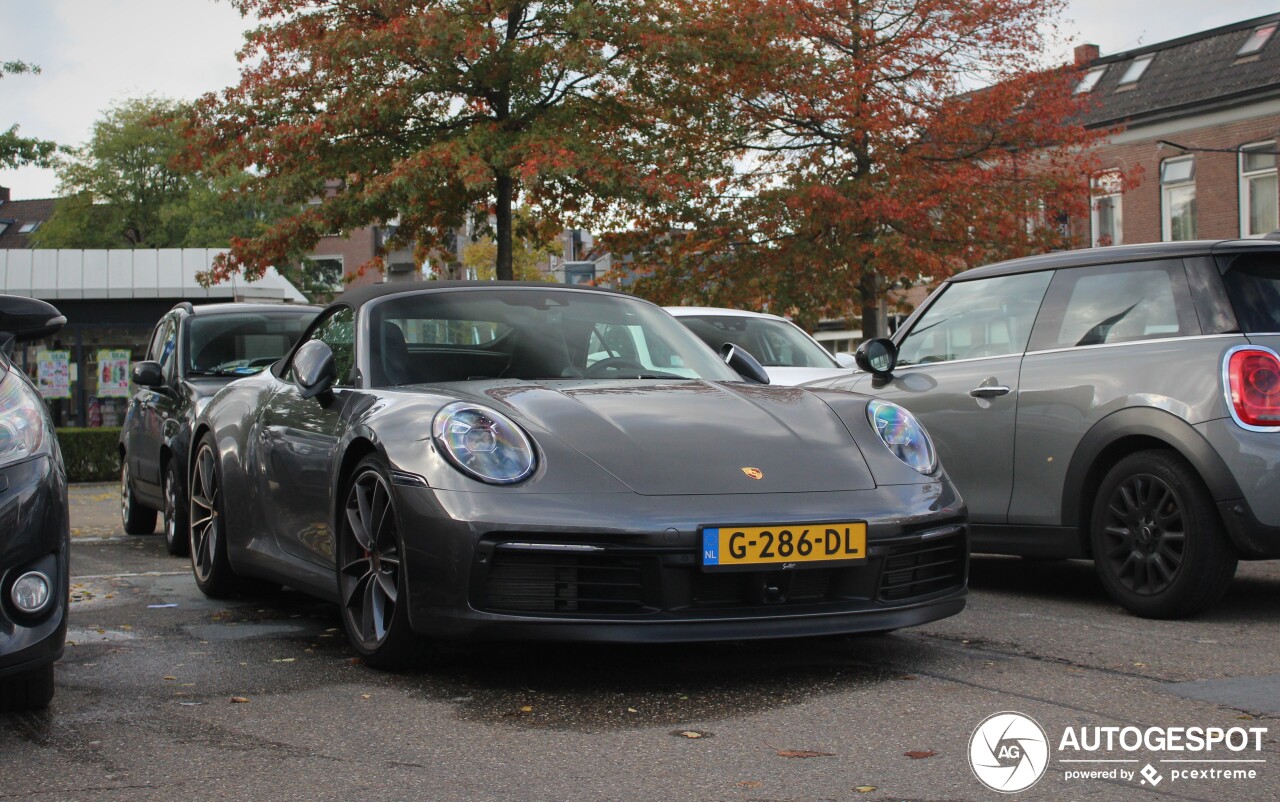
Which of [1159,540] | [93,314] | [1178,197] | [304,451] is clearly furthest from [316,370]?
[1178,197]

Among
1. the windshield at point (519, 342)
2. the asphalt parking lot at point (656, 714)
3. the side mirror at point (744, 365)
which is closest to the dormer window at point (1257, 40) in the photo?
the asphalt parking lot at point (656, 714)

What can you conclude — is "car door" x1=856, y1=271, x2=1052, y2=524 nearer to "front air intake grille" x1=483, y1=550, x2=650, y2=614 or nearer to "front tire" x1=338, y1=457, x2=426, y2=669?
"front air intake grille" x1=483, y1=550, x2=650, y2=614

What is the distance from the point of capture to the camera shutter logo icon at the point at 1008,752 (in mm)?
3329

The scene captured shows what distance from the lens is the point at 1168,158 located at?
3459cm

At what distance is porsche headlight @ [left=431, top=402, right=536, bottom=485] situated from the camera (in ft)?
14.4

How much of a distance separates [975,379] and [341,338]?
2897 mm

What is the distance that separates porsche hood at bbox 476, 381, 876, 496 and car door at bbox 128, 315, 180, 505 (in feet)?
17.5

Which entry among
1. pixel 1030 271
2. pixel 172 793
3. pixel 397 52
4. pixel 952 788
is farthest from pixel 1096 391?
pixel 397 52

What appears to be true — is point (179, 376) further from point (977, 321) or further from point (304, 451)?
point (977, 321)

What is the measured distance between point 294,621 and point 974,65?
18.5 metres

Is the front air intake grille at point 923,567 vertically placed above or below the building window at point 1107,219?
below

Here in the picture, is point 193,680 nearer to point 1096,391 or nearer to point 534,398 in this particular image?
point 534,398

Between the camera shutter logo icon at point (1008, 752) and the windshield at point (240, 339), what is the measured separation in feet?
23.3

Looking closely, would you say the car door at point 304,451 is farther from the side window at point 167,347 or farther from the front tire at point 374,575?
the side window at point 167,347
